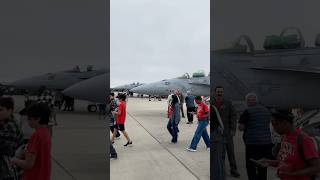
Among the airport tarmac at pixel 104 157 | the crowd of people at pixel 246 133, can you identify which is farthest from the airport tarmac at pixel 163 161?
the crowd of people at pixel 246 133

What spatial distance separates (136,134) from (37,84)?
8.45 metres

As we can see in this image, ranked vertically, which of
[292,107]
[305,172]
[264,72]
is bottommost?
[305,172]

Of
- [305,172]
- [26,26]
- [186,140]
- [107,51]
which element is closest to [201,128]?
[186,140]

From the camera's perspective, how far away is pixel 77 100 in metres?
4.79

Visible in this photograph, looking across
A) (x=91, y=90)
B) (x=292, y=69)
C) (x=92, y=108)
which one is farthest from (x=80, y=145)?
(x=292, y=69)

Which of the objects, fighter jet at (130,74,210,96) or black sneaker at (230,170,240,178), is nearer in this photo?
black sneaker at (230,170,240,178)

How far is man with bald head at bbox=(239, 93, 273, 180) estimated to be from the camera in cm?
486

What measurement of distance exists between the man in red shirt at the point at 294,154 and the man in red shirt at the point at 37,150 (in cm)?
176

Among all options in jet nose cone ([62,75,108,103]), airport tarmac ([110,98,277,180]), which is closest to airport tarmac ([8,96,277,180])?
airport tarmac ([110,98,277,180])

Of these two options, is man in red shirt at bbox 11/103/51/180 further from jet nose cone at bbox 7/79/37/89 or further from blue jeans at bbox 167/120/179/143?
blue jeans at bbox 167/120/179/143

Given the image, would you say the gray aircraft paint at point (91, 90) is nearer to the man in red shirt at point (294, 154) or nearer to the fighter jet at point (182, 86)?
the man in red shirt at point (294, 154)

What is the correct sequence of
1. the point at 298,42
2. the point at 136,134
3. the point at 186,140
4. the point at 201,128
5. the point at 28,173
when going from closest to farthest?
the point at 28,173
the point at 298,42
the point at 201,128
the point at 186,140
the point at 136,134

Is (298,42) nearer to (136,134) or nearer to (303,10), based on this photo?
(303,10)

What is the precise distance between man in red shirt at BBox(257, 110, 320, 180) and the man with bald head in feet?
5.93
